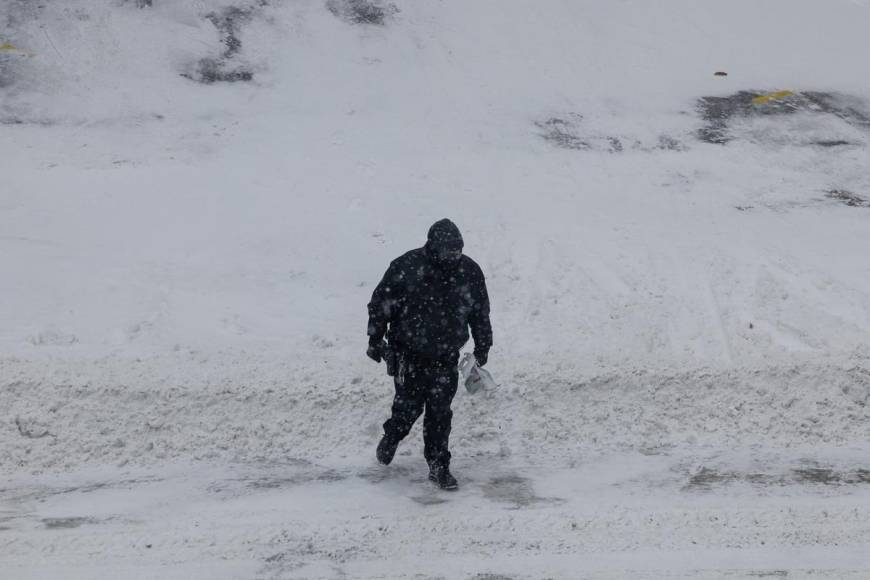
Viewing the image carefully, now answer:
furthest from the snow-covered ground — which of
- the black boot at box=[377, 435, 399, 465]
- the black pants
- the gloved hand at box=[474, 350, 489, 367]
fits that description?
the gloved hand at box=[474, 350, 489, 367]

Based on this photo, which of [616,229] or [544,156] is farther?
[544,156]

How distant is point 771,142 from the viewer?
11.7 m

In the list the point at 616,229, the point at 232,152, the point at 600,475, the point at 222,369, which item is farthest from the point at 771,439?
the point at 232,152

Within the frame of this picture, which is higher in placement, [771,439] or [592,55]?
[592,55]

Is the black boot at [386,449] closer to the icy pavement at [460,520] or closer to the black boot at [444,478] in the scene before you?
the icy pavement at [460,520]

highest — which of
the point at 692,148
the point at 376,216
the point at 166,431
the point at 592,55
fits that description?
the point at 592,55

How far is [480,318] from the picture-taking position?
17.7 feet

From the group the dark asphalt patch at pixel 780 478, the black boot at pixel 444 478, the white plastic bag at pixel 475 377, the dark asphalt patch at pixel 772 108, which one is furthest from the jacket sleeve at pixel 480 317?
the dark asphalt patch at pixel 772 108

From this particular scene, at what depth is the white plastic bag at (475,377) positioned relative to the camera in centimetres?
554

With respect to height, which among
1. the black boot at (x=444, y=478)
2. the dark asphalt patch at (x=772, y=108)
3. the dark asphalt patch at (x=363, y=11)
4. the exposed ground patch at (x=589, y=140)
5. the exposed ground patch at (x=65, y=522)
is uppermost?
the dark asphalt patch at (x=363, y=11)

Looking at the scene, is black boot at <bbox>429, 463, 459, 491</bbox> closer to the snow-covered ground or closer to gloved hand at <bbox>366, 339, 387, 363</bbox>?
the snow-covered ground

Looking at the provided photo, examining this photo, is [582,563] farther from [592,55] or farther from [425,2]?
[425,2]

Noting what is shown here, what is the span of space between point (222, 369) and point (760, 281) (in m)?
5.38

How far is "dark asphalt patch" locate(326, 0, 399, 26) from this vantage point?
47.6 ft
